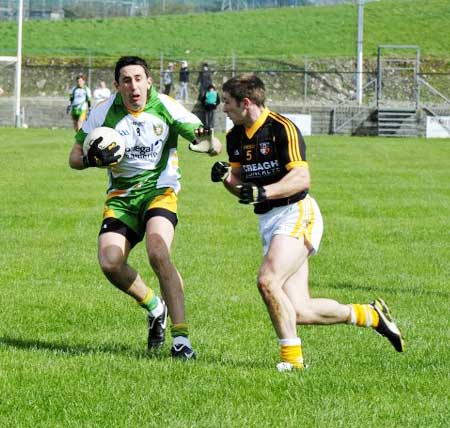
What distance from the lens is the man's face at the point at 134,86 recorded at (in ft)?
27.8

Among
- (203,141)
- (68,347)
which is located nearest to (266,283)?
(203,141)

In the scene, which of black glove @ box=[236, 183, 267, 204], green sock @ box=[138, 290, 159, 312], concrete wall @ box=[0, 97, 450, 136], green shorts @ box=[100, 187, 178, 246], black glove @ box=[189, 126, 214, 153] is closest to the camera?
black glove @ box=[236, 183, 267, 204]

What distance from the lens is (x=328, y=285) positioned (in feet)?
40.1

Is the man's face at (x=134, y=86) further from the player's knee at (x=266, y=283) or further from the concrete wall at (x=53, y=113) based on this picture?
the concrete wall at (x=53, y=113)

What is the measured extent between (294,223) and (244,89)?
92 cm

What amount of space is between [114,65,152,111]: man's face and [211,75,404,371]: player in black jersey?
0.93m

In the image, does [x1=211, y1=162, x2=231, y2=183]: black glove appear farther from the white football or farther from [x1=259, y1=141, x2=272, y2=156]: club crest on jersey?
the white football

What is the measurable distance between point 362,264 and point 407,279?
1.17m

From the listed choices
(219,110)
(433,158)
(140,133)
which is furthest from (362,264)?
(219,110)

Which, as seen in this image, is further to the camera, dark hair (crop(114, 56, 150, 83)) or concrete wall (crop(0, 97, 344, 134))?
concrete wall (crop(0, 97, 344, 134))

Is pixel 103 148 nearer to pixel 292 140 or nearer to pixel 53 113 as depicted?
pixel 292 140

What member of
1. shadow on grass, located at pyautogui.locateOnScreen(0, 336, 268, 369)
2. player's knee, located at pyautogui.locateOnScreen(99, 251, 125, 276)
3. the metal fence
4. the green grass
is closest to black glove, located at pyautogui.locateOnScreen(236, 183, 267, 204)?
shadow on grass, located at pyautogui.locateOnScreen(0, 336, 268, 369)

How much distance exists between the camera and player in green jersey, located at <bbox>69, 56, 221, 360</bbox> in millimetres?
8500

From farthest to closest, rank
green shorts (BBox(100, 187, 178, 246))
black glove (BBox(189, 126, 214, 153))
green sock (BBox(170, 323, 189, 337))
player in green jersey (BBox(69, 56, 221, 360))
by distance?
green shorts (BBox(100, 187, 178, 246)), player in green jersey (BBox(69, 56, 221, 360)), black glove (BBox(189, 126, 214, 153)), green sock (BBox(170, 323, 189, 337))
